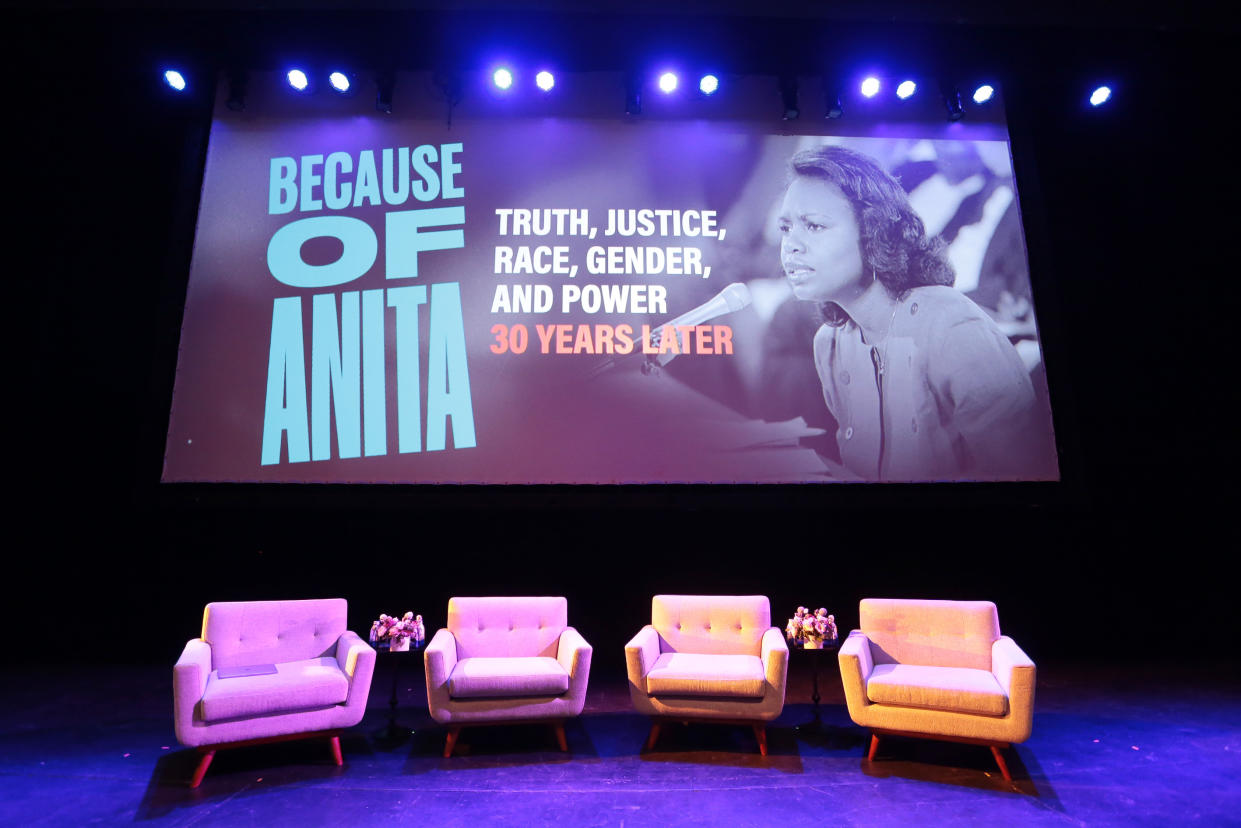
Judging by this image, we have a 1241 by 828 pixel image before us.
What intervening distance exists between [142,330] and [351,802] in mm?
3995

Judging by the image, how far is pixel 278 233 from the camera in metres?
4.76

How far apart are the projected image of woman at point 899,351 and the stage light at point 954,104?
0.80 meters

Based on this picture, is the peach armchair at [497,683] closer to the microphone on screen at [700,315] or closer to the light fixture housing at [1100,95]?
the microphone on screen at [700,315]

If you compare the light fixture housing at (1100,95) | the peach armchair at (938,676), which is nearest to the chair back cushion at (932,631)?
the peach armchair at (938,676)

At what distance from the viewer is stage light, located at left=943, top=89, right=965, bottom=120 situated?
4.98 metres

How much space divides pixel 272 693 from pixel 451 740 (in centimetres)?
81

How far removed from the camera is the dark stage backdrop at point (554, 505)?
16.0ft

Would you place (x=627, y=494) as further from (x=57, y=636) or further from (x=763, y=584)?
(x=57, y=636)

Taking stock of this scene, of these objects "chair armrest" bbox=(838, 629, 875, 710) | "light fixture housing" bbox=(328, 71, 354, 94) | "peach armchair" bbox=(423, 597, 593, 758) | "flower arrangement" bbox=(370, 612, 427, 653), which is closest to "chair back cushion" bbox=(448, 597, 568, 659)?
"peach armchair" bbox=(423, 597, 593, 758)

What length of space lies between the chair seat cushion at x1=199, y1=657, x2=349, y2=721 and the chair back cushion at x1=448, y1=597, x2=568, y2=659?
0.66 meters

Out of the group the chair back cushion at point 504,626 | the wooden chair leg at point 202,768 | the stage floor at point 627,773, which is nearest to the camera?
the stage floor at point 627,773

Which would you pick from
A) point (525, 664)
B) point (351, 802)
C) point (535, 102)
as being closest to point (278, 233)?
point (535, 102)

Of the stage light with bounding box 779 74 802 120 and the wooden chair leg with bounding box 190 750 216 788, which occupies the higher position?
the stage light with bounding box 779 74 802 120

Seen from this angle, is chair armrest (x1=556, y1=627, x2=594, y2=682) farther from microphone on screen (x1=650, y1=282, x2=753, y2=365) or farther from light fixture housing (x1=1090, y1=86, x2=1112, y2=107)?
light fixture housing (x1=1090, y1=86, x2=1112, y2=107)
